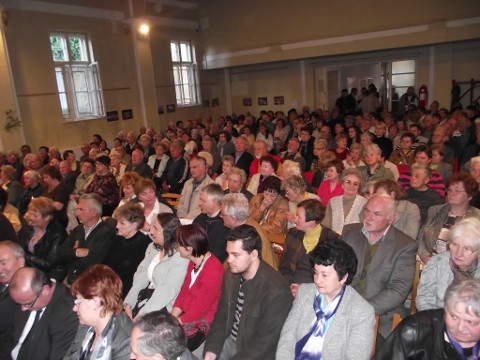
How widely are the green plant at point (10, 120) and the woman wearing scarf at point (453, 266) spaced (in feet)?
30.9

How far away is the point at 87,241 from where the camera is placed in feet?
11.9

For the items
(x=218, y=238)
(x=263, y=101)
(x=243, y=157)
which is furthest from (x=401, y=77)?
(x=218, y=238)

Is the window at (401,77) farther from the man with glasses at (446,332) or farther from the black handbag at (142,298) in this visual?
the man with glasses at (446,332)

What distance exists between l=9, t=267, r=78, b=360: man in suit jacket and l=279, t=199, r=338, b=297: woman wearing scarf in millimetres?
1611

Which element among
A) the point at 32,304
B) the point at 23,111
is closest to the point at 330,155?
the point at 32,304

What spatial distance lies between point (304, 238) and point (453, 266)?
106cm

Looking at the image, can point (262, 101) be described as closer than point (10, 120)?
No

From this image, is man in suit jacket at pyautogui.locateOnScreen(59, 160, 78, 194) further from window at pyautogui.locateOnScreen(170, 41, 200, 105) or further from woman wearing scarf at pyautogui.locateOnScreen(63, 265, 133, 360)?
window at pyautogui.locateOnScreen(170, 41, 200, 105)

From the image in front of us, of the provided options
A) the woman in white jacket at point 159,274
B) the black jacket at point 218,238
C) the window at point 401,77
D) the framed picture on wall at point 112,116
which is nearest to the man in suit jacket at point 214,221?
the black jacket at point 218,238

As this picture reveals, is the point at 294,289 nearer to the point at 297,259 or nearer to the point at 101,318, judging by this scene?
the point at 297,259

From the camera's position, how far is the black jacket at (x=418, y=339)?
1.87 metres

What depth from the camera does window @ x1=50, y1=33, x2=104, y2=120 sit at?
34.4ft

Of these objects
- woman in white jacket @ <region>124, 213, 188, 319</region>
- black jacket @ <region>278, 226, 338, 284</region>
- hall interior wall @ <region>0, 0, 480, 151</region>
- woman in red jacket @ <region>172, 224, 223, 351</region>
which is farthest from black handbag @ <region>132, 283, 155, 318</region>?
hall interior wall @ <region>0, 0, 480, 151</region>

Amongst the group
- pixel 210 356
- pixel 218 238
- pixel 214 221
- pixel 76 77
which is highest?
pixel 76 77
